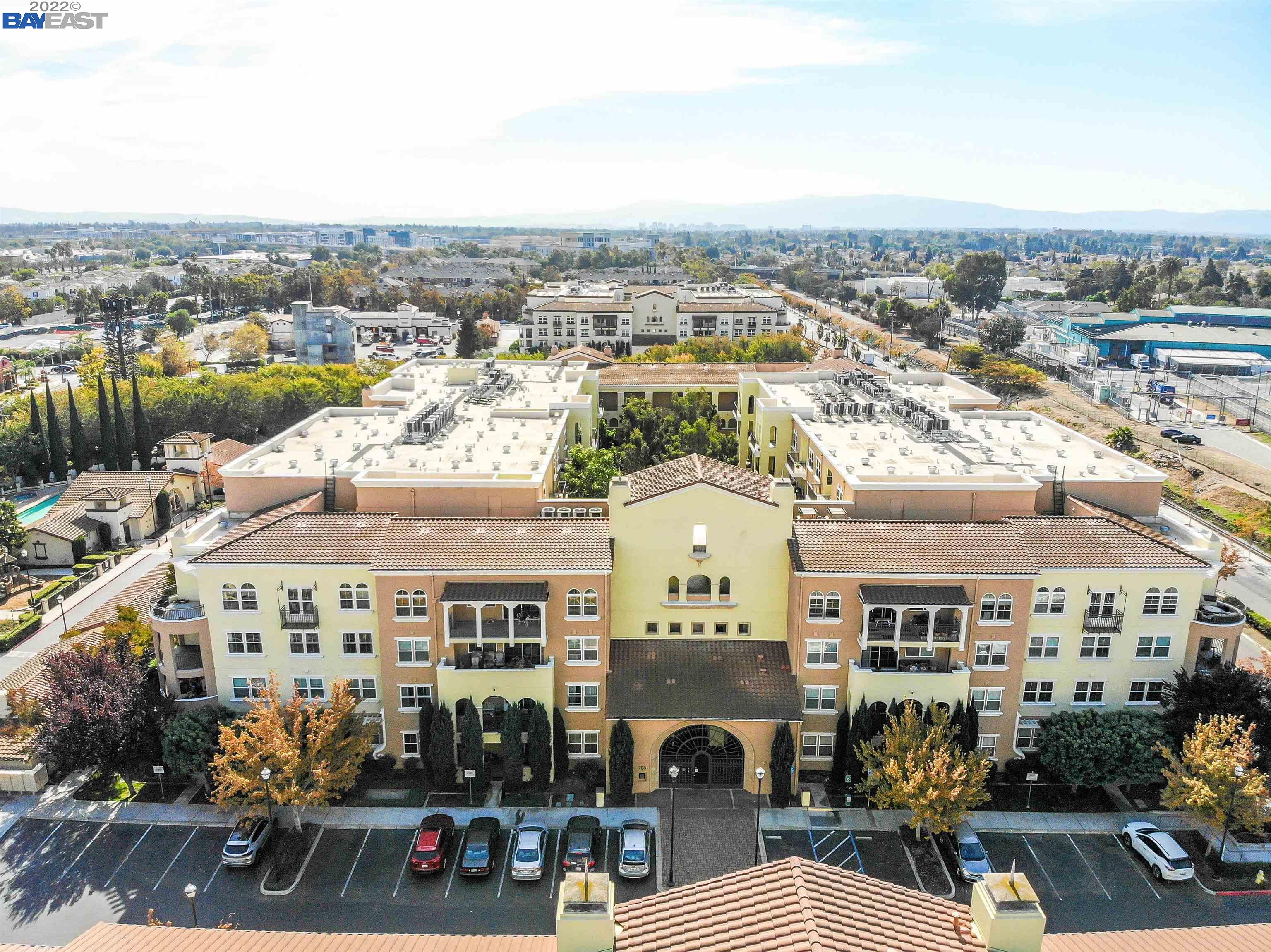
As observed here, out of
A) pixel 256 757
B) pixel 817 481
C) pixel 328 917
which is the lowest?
pixel 328 917

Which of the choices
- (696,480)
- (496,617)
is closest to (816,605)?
(696,480)

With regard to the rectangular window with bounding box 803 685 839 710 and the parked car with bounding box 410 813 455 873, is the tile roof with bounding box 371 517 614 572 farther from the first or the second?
the rectangular window with bounding box 803 685 839 710

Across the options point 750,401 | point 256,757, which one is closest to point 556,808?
point 256,757

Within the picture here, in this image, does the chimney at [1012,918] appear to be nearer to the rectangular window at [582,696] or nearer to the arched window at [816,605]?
the arched window at [816,605]

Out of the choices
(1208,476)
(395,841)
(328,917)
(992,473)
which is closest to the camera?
(328,917)

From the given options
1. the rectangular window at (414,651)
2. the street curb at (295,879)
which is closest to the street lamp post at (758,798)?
the rectangular window at (414,651)

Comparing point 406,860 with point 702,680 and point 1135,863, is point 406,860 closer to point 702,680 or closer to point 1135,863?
point 702,680

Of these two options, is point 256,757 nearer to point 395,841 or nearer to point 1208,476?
point 395,841
